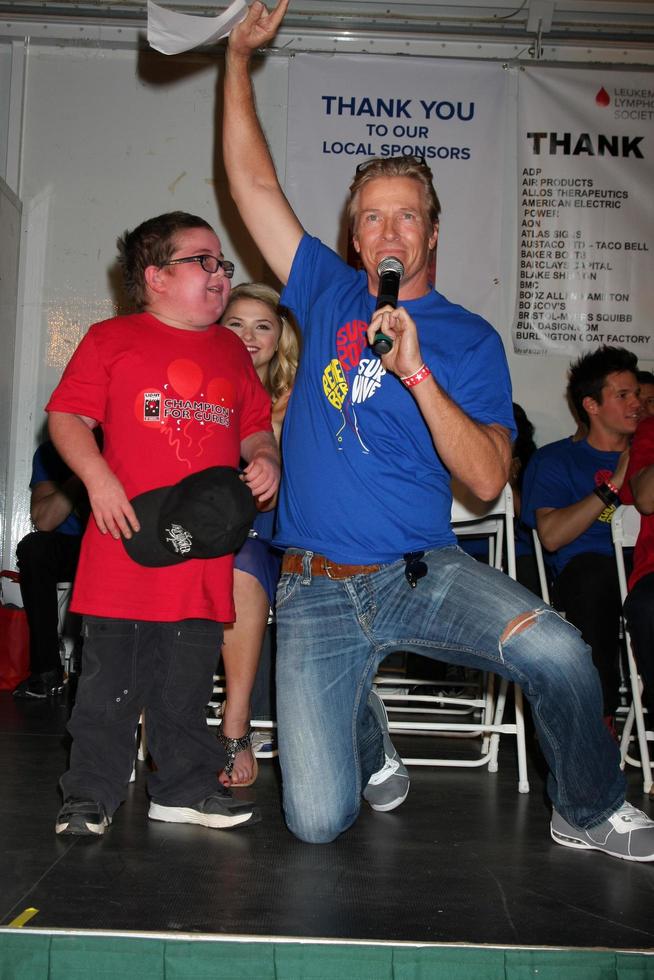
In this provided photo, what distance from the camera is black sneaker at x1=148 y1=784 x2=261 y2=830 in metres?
2.09

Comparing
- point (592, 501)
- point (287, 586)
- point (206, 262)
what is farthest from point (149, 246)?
point (592, 501)

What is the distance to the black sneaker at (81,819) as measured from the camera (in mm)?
1965

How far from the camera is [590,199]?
4.68 m

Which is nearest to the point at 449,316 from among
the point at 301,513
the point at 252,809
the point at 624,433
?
the point at 301,513

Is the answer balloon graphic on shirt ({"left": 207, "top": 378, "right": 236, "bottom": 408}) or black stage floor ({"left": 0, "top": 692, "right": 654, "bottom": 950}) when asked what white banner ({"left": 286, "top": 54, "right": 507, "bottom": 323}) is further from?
black stage floor ({"left": 0, "top": 692, "right": 654, "bottom": 950})

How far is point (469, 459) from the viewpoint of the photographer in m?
1.82

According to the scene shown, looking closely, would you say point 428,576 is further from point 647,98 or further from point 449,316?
point 647,98

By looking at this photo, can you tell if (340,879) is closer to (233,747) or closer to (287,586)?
(287,586)

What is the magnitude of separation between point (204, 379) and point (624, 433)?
6.69ft

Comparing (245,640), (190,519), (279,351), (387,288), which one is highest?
(279,351)

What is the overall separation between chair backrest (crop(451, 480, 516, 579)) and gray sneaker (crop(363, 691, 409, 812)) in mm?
580

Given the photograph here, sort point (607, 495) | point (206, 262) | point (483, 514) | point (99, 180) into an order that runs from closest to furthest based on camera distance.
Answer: point (206, 262) < point (483, 514) < point (607, 495) < point (99, 180)

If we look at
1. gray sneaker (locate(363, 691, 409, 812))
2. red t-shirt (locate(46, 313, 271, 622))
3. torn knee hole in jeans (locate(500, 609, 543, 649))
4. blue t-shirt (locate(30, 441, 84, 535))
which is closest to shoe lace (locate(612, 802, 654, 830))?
torn knee hole in jeans (locate(500, 609, 543, 649))

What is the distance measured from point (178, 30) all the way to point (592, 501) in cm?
195
